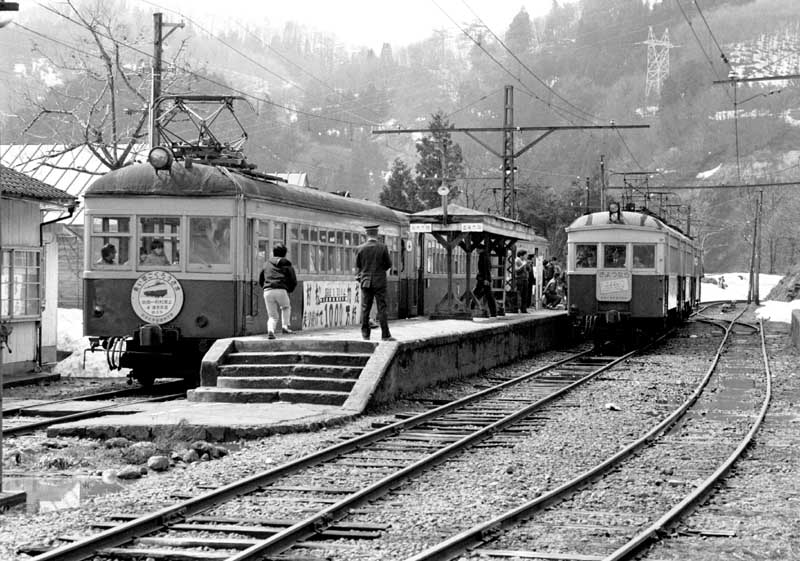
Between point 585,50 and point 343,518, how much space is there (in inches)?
6364

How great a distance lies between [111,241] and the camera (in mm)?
17062

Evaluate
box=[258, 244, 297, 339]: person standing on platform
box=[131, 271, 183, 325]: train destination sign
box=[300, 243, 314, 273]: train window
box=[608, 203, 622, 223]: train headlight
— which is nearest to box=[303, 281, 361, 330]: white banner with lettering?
box=[300, 243, 314, 273]: train window

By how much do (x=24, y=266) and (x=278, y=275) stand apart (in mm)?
5975

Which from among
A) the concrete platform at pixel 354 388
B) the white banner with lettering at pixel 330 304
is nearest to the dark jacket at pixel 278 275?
the concrete platform at pixel 354 388

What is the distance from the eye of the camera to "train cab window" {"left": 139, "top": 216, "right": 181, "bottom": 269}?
16953 mm

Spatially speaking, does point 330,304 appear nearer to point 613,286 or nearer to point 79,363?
point 79,363

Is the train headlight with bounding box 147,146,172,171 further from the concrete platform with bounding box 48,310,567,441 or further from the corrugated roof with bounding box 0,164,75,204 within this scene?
the corrugated roof with bounding box 0,164,75,204

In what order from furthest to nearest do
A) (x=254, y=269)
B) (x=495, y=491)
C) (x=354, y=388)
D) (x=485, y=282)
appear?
(x=485, y=282) → (x=254, y=269) → (x=354, y=388) → (x=495, y=491)

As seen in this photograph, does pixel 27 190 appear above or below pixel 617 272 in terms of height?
above

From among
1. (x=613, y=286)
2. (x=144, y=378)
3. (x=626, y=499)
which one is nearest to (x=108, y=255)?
(x=144, y=378)

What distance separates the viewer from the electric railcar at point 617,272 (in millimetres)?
24547

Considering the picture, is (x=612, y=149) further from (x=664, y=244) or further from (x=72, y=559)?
(x=72, y=559)

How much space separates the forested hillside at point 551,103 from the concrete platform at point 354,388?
42473 millimetres

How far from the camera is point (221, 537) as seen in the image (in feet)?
24.3
